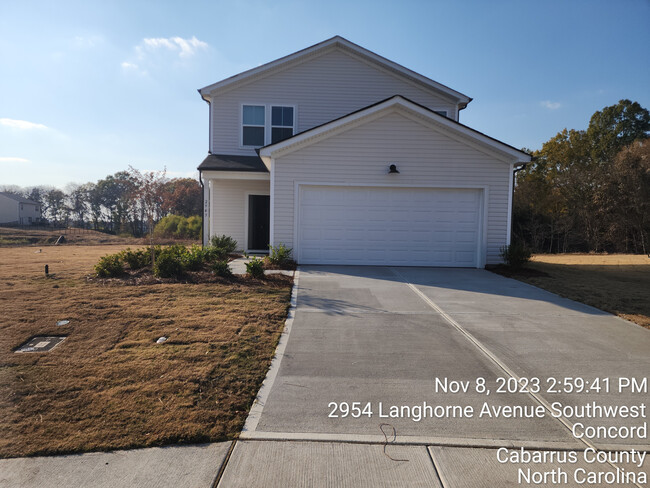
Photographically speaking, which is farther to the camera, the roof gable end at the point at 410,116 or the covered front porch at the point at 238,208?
the covered front porch at the point at 238,208

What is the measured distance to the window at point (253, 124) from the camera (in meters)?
15.4

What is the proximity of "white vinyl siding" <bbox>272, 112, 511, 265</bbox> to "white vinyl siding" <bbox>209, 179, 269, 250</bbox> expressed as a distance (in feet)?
12.9

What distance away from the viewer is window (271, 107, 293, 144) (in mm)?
15336

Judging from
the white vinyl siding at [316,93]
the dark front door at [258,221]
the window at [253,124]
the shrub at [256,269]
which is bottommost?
the shrub at [256,269]

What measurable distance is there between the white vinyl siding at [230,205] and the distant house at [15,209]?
143 feet

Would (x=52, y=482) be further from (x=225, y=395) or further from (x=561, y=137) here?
(x=561, y=137)

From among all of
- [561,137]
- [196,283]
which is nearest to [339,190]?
[196,283]

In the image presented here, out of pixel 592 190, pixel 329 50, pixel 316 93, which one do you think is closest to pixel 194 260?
pixel 316 93

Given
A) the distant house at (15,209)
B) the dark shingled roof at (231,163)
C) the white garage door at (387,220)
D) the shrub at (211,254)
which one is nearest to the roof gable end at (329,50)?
the dark shingled roof at (231,163)

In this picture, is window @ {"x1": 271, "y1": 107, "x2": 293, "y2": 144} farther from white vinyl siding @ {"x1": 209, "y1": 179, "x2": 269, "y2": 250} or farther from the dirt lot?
the dirt lot

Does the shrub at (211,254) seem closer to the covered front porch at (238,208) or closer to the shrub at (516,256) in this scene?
the covered front porch at (238,208)

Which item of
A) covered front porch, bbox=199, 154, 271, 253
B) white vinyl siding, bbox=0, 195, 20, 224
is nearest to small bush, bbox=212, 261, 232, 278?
covered front porch, bbox=199, 154, 271, 253

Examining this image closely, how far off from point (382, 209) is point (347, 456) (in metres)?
9.49

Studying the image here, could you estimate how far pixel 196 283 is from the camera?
8.75 metres
